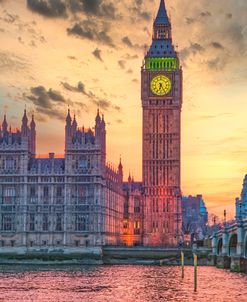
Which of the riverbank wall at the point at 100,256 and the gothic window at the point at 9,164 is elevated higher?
the gothic window at the point at 9,164

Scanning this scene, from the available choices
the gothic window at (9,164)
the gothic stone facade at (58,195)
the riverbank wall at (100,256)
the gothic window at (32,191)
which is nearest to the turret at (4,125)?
the gothic stone facade at (58,195)

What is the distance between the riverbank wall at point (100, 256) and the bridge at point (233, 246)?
6.05 metres

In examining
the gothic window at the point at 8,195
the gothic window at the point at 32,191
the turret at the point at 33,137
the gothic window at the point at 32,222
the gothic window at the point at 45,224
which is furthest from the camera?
the turret at the point at 33,137

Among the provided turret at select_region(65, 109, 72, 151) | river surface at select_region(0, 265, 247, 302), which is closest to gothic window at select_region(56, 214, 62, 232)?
turret at select_region(65, 109, 72, 151)

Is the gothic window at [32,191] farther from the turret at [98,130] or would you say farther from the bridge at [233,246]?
the bridge at [233,246]

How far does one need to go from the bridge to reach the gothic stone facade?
33.0m

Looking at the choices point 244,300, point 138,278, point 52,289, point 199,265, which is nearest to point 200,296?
point 244,300

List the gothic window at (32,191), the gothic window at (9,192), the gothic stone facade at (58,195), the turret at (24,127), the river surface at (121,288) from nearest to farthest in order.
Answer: the river surface at (121,288)
the gothic stone facade at (58,195)
the gothic window at (32,191)
the gothic window at (9,192)
the turret at (24,127)

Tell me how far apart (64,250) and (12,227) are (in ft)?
46.3

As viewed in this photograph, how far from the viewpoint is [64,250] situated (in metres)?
182

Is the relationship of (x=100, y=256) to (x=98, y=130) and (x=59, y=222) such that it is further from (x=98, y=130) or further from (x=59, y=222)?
(x=98, y=130)

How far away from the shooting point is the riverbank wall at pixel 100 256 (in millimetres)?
169125

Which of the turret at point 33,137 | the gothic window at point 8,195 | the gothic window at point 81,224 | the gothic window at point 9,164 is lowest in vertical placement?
the gothic window at point 81,224

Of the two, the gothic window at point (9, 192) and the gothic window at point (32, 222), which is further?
the gothic window at point (9, 192)
